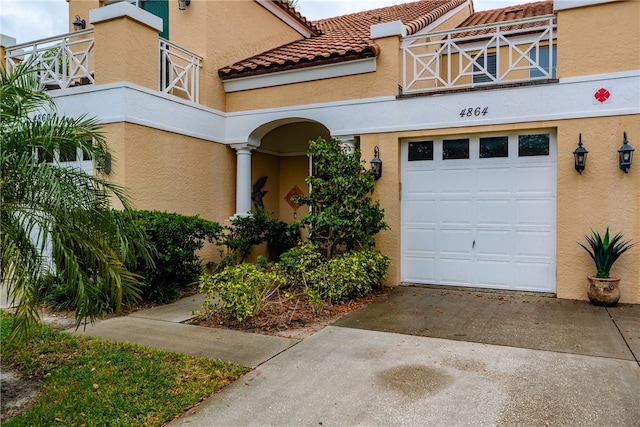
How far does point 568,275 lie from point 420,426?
502 cm

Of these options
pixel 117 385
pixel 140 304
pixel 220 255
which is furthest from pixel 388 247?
pixel 117 385

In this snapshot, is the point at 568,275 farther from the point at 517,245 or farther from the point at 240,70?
the point at 240,70

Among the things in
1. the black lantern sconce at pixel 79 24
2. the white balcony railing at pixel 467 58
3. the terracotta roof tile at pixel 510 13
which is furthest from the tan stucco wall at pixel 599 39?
the black lantern sconce at pixel 79 24

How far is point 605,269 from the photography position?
6.55 metres

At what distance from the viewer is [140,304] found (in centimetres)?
686

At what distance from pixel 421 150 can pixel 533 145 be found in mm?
1845

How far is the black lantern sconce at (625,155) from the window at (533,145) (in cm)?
102

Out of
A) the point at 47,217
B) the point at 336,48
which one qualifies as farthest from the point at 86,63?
the point at 47,217

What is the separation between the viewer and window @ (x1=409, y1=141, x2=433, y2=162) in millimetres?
8094

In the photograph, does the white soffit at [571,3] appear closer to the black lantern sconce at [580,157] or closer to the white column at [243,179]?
the black lantern sconce at [580,157]

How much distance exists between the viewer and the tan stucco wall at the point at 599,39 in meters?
6.60

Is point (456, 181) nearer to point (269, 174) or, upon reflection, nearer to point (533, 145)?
point (533, 145)

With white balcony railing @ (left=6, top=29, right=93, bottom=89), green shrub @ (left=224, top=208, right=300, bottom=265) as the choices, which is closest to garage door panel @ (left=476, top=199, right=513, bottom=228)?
green shrub @ (left=224, top=208, right=300, bottom=265)

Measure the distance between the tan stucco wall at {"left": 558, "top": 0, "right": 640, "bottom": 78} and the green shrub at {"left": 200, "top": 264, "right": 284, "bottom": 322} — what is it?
221 inches
